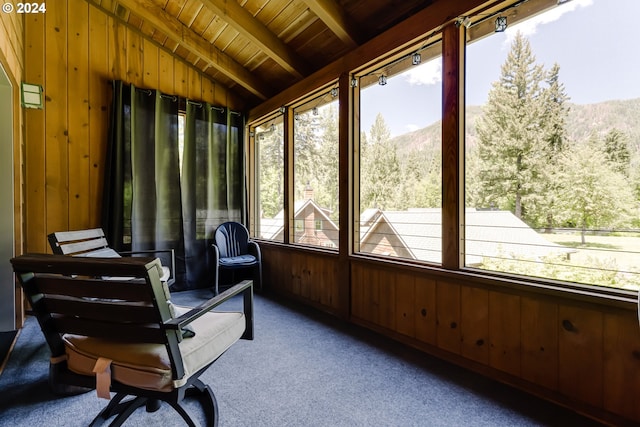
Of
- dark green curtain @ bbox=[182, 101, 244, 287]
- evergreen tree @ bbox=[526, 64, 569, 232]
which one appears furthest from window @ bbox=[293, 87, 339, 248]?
evergreen tree @ bbox=[526, 64, 569, 232]

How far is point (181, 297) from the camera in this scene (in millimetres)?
3295

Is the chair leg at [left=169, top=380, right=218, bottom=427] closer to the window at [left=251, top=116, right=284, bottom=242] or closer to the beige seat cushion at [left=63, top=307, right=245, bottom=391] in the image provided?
the beige seat cushion at [left=63, top=307, right=245, bottom=391]

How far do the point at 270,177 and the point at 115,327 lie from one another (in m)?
2.94

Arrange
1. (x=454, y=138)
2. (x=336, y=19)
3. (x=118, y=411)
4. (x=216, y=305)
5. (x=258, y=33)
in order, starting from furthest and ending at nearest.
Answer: (x=258, y=33)
(x=336, y=19)
(x=454, y=138)
(x=118, y=411)
(x=216, y=305)

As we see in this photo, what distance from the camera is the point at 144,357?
1.09 metres

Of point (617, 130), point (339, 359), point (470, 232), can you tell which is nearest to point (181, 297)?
point (339, 359)

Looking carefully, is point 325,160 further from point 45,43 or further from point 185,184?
point 45,43

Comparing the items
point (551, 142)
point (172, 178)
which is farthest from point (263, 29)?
point (551, 142)

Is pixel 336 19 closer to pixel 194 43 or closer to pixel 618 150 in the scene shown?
pixel 194 43

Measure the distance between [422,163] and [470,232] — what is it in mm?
618

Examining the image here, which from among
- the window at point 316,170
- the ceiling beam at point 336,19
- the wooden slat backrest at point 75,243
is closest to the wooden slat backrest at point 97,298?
the wooden slat backrest at point 75,243

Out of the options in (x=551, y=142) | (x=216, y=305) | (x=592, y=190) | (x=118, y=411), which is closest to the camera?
(x=216, y=305)

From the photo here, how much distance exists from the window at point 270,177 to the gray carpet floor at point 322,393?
179 centimetres

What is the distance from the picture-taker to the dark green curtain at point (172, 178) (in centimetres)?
313
